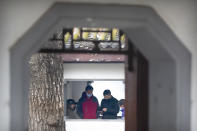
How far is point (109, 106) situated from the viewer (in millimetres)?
6594

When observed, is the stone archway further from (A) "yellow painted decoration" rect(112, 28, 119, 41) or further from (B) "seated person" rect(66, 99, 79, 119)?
(B) "seated person" rect(66, 99, 79, 119)

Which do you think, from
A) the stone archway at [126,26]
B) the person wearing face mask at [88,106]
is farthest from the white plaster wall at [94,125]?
the stone archway at [126,26]

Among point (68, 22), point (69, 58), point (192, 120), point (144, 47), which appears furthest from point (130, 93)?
point (69, 58)

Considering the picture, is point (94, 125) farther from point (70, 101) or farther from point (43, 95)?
point (43, 95)

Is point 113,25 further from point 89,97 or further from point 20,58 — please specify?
point 89,97

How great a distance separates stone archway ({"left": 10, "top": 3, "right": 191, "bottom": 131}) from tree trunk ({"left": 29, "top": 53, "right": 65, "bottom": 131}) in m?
2.07

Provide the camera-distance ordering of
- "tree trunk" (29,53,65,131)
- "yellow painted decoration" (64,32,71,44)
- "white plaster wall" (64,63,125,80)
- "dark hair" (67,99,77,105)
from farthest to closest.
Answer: "dark hair" (67,99,77,105) < "white plaster wall" (64,63,125,80) < "tree trunk" (29,53,65,131) < "yellow painted decoration" (64,32,71,44)

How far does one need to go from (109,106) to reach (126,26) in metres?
5.01

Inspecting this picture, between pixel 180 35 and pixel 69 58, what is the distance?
4.23 m

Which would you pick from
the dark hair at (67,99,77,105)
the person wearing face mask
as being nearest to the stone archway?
the person wearing face mask

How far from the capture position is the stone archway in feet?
5.09

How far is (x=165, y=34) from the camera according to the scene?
1644 millimetres

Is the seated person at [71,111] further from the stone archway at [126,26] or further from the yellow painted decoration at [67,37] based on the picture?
the stone archway at [126,26]

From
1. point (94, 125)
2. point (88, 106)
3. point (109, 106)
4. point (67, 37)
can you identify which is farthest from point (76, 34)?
point (109, 106)
